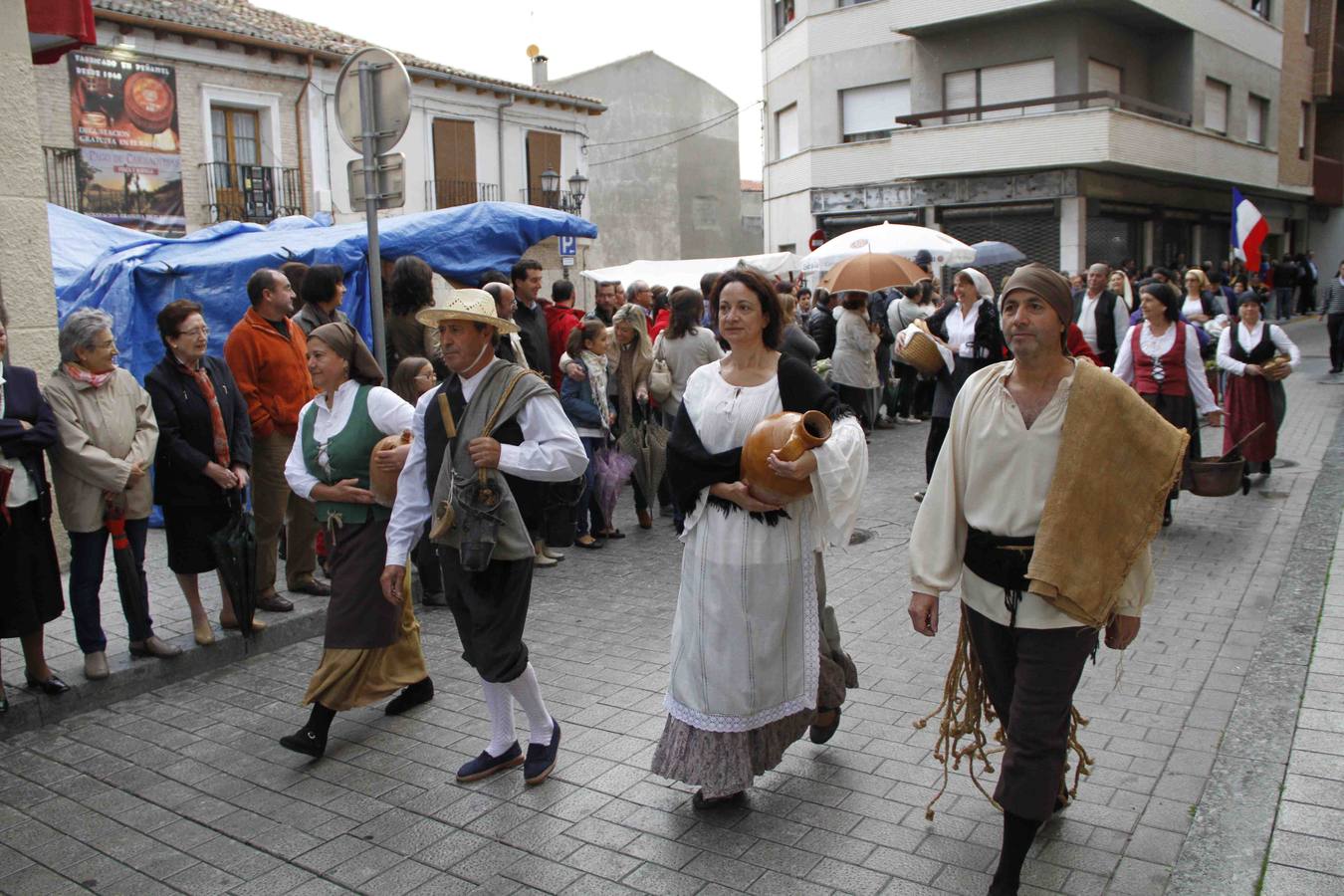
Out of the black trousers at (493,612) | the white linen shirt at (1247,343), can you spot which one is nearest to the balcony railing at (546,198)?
the white linen shirt at (1247,343)

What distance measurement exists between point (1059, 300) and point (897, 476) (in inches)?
314

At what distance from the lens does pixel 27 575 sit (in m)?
5.22

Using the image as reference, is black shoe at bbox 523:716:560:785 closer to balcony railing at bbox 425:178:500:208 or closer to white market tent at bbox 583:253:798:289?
white market tent at bbox 583:253:798:289

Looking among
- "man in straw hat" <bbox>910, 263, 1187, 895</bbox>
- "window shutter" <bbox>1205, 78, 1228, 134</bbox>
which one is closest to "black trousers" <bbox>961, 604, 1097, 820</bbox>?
"man in straw hat" <bbox>910, 263, 1187, 895</bbox>

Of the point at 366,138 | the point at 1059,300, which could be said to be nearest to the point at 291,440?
the point at 366,138

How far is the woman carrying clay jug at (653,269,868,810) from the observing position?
4.00m

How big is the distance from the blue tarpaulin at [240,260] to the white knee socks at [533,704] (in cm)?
600

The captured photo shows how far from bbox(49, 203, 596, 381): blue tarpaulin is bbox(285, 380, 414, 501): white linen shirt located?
480cm

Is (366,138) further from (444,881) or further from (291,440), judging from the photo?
(444,881)

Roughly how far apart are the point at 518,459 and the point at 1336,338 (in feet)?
60.3

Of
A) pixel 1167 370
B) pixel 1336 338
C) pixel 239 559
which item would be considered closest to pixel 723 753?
pixel 239 559

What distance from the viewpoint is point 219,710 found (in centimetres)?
542

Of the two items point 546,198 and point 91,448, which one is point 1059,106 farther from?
point 91,448

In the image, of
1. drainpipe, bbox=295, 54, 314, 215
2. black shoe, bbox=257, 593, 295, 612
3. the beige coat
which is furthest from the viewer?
drainpipe, bbox=295, 54, 314, 215
